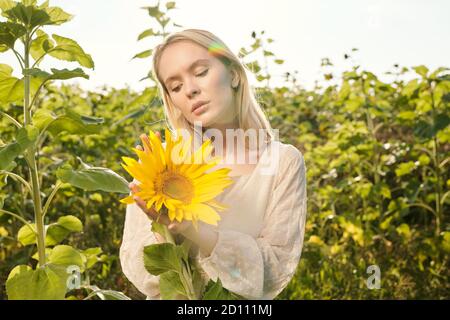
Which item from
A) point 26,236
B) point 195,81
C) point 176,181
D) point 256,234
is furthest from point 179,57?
point 26,236

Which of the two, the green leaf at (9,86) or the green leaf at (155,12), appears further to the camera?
the green leaf at (155,12)

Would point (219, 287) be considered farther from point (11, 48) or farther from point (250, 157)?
point (11, 48)

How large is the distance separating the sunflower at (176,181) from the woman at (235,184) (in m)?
0.24

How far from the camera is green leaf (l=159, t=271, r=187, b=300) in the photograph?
37.1 inches

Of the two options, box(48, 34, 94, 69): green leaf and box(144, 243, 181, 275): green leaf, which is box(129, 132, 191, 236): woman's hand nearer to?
box(144, 243, 181, 275): green leaf

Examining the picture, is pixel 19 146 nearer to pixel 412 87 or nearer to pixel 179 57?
pixel 179 57

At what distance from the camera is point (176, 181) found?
2.99 ft

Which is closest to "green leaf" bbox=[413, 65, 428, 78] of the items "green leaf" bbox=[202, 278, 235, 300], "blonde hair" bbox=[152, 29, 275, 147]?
"blonde hair" bbox=[152, 29, 275, 147]

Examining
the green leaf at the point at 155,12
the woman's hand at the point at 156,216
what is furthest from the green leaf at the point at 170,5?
the woman's hand at the point at 156,216

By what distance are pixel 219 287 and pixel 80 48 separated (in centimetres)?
76

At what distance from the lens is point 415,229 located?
3785 mm

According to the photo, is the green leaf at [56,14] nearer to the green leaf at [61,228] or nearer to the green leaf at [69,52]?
Answer: the green leaf at [69,52]

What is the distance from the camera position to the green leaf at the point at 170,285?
3.10 feet
